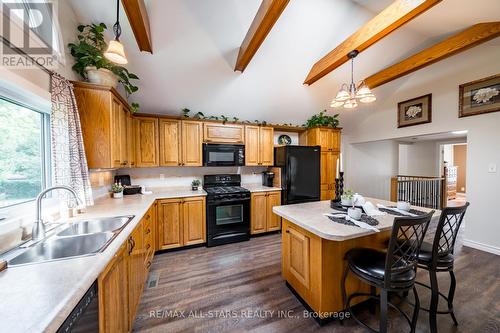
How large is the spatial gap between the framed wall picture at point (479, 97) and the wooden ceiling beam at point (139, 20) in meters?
4.80

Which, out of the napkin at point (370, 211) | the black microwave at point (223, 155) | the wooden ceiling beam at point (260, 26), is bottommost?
the napkin at point (370, 211)

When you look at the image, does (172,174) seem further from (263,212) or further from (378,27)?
(378,27)

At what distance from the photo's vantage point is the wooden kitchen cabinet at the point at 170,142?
313cm

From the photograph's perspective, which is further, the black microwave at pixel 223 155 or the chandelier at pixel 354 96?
the black microwave at pixel 223 155

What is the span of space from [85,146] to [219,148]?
1906 mm

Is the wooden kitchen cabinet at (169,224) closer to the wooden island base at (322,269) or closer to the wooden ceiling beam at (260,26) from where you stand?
the wooden island base at (322,269)

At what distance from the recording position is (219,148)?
3422 mm

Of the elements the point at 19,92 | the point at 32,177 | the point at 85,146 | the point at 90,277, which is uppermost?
the point at 19,92

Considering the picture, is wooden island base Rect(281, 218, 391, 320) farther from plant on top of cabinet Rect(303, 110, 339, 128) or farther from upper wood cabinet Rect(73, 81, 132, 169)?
plant on top of cabinet Rect(303, 110, 339, 128)

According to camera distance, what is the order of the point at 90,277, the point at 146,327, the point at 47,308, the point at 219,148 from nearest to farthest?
1. the point at 47,308
2. the point at 90,277
3. the point at 146,327
4. the point at 219,148

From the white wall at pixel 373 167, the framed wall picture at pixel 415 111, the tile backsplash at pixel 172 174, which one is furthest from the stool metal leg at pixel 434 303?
the white wall at pixel 373 167

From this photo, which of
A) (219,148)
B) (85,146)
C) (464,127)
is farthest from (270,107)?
(464,127)

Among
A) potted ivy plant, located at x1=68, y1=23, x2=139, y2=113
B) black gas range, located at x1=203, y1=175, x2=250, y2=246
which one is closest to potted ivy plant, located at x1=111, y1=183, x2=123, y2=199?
black gas range, located at x1=203, y1=175, x2=250, y2=246

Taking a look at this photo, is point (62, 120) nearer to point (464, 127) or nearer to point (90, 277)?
point (90, 277)
